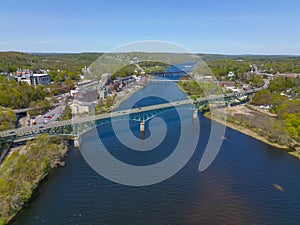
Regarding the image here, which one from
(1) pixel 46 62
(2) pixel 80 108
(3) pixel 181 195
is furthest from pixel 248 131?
(1) pixel 46 62

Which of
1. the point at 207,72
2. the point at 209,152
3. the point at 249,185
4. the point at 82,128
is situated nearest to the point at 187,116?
the point at 209,152

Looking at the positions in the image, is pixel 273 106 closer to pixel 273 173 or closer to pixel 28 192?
pixel 273 173

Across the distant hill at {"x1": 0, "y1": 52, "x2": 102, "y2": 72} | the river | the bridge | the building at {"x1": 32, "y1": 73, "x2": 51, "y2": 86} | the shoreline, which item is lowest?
the river

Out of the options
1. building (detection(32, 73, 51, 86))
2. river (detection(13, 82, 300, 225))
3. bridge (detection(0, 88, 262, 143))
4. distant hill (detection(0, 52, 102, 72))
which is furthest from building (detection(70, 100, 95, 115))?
distant hill (detection(0, 52, 102, 72))

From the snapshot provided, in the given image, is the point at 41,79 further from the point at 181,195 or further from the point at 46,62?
the point at 46,62

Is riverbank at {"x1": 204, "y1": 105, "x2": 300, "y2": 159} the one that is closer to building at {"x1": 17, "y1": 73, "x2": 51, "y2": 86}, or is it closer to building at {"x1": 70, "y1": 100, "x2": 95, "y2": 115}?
building at {"x1": 70, "y1": 100, "x2": 95, "y2": 115}
